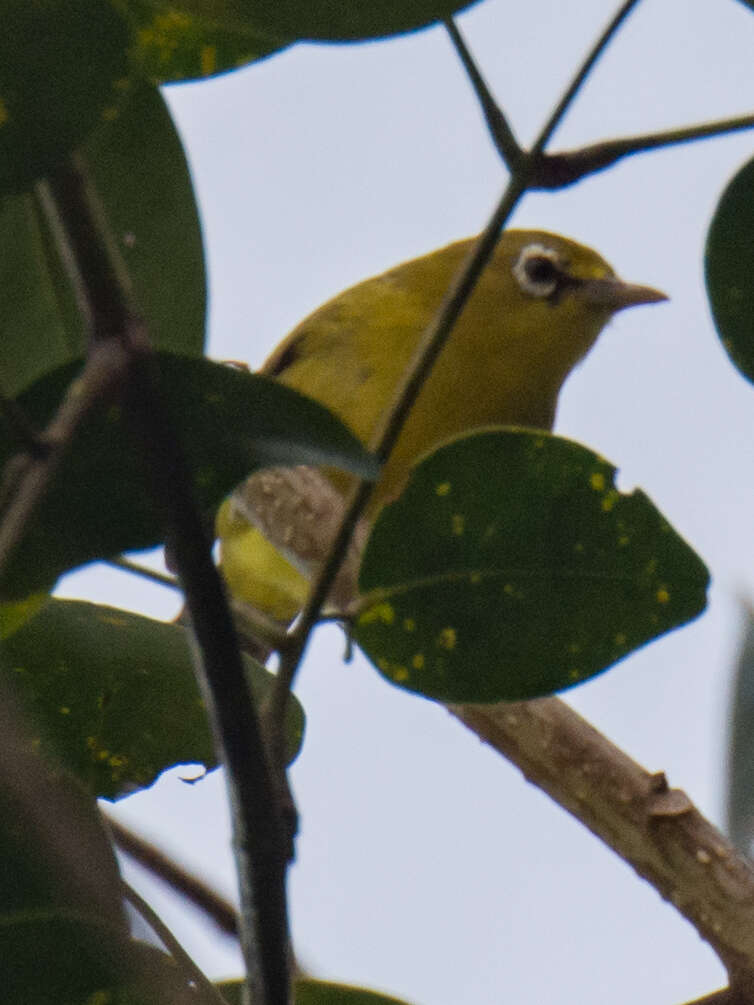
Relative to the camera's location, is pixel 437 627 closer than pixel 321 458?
No

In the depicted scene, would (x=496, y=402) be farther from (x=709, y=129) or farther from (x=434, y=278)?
(x=709, y=129)

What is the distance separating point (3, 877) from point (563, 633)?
1.69ft

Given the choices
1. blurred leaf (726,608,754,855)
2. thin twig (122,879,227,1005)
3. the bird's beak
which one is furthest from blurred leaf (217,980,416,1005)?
the bird's beak

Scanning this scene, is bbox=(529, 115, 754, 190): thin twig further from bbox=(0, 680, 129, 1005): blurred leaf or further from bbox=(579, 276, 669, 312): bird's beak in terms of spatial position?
bbox=(579, 276, 669, 312): bird's beak

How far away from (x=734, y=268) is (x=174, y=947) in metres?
0.78

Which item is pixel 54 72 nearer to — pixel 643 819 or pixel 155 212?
pixel 155 212

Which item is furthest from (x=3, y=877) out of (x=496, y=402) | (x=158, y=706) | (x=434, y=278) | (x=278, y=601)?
(x=434, y=278)

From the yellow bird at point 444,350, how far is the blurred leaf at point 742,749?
3.47 ft

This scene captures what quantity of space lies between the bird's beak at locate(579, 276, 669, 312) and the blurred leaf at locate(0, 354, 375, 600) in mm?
3412

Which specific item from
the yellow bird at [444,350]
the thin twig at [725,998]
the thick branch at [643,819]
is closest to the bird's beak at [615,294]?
the yellow bird at [444,350]

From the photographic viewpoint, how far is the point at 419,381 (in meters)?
1.07

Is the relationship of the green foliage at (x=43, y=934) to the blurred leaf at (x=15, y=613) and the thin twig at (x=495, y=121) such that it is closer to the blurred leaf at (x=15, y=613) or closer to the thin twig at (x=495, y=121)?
the blurred leaf at (x=15, y=613)

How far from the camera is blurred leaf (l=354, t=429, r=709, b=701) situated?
1224 mm

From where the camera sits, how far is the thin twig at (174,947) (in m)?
1.24
